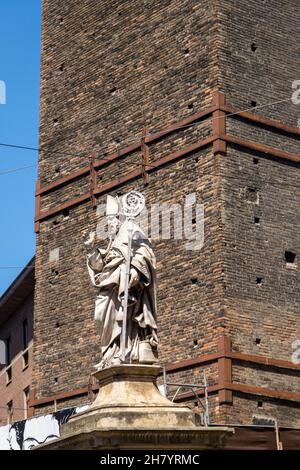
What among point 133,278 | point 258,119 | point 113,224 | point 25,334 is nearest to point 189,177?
point 258,119

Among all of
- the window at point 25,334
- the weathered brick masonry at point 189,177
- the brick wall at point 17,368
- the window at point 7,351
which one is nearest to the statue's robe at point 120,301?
the weathered brick masonry at point 189,177

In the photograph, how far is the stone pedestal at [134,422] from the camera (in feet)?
46.4

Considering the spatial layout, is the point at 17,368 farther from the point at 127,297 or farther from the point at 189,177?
the point at 127,297

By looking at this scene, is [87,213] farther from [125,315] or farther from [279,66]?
[125,315]

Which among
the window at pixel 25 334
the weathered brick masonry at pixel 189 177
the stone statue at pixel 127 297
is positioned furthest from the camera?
the window at pixel 25 334

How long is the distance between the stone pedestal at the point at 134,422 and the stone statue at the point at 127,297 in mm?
260

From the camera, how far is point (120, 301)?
15.5 m

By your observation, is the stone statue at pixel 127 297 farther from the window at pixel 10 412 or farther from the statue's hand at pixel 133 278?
the window at pixel 10 412

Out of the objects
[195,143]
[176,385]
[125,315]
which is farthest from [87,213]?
[125,315]

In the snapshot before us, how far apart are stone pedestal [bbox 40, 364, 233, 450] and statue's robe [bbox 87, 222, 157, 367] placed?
0.38 m

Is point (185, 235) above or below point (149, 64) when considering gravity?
below

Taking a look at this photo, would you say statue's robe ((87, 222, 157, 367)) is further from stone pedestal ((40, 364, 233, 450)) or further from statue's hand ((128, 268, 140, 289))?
stone pedestal ((40, 364, 233, 450))

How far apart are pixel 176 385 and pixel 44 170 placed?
9.62 m
